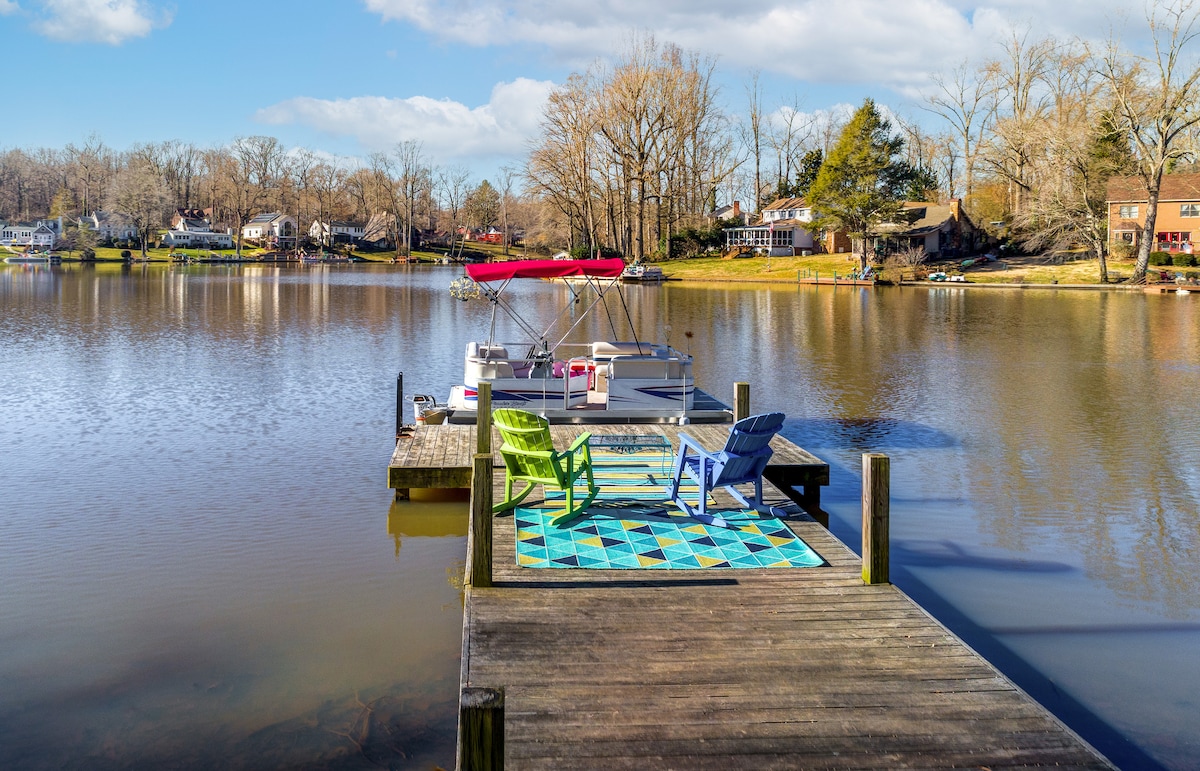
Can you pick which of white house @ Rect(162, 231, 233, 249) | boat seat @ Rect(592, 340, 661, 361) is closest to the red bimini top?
boat seat @ Rect(592, 340, 661, 361)

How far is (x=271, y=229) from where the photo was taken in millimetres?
132375

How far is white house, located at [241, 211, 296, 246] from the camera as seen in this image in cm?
13075

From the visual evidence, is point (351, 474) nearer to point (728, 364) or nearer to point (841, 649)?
point (841, 649)

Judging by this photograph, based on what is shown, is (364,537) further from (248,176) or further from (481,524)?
(248,176)

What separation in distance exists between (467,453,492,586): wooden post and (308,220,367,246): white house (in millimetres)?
127825

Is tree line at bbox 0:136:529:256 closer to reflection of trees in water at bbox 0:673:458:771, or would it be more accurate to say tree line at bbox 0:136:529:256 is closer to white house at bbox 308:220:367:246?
white house at bbox 308:220:367:246

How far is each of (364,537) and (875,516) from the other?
6297 mm

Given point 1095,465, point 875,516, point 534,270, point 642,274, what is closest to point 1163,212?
point 642,274

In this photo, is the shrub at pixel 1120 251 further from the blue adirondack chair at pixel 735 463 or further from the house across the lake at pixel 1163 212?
the blue adirondack chair at pixel 735 463

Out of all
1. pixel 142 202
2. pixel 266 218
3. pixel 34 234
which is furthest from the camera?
pixel 266 218

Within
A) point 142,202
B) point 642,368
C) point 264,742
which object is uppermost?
point 142,202

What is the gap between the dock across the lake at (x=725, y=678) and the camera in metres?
5.37

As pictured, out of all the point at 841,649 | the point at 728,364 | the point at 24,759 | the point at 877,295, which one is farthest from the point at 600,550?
the point at 877,295

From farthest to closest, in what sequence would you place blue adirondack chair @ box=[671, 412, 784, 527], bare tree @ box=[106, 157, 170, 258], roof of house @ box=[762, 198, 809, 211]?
1. bare tree @ box=[106, 157, 170, 258]
2. roof of house @ box=[762, 198, 809, 211]
3. blue adirondack chair @ box=[671, 412, 784, 527]
